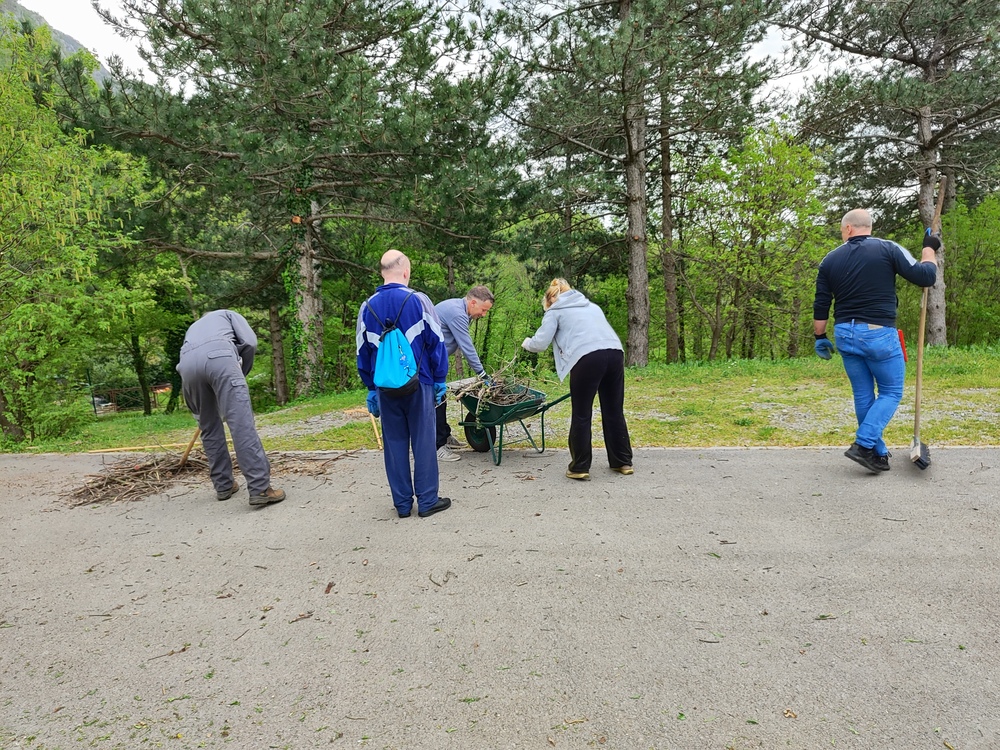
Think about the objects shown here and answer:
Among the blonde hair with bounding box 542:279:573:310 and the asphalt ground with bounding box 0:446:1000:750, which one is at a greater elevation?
the blonde hair with bounding box 542:279:573:310

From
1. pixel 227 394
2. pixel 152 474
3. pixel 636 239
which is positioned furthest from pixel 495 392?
pixel 636 239

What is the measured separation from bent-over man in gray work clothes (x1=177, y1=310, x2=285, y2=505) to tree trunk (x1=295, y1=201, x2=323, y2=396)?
9.15 meters

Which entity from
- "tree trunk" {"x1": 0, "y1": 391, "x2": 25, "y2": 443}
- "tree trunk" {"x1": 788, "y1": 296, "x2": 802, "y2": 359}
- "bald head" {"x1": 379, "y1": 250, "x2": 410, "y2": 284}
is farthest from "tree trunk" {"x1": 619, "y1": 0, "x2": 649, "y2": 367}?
"tree trunk" {"x1": 0, "y1": 391, "x2": 25, "y2": 443}

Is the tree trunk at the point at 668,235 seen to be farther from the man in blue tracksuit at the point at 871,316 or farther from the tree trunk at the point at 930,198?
the man in blue tracksuit at the point at 871,316

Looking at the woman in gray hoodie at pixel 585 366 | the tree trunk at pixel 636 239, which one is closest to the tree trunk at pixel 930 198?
the tree trunk at pixel 636 239

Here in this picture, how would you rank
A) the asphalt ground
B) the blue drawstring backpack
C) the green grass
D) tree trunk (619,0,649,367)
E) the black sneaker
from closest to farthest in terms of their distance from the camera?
the asphalt ground
the blue drawstring backpack
the black sneaker
the green grass
tree trunk (619,0,649,367)

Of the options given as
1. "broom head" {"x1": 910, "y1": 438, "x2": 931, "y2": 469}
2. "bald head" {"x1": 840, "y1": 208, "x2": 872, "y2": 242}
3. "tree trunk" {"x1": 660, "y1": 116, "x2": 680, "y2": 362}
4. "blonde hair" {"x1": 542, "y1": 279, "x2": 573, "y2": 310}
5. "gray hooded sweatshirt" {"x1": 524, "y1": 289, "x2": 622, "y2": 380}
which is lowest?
"broom head" {"x1": 910, "y1": 438, "x2": 931, "y2": 469}

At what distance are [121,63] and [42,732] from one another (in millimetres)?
11957

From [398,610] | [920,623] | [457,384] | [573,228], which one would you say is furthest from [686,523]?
[573,228]

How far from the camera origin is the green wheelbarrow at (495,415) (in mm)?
4977

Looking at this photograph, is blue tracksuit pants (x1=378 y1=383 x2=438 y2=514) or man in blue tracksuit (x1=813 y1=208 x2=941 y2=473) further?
man in blue tracksuit (x1=813 y1=208 x2=941 y2=473)

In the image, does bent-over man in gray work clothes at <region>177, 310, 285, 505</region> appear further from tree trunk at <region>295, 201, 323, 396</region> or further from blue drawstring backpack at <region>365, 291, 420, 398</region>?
tree trunk at <region>295, 201, 323, 396</region>

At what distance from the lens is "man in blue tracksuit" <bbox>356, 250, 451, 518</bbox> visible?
12.8 feet

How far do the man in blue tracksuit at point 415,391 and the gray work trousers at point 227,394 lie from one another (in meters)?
A: 1.18
